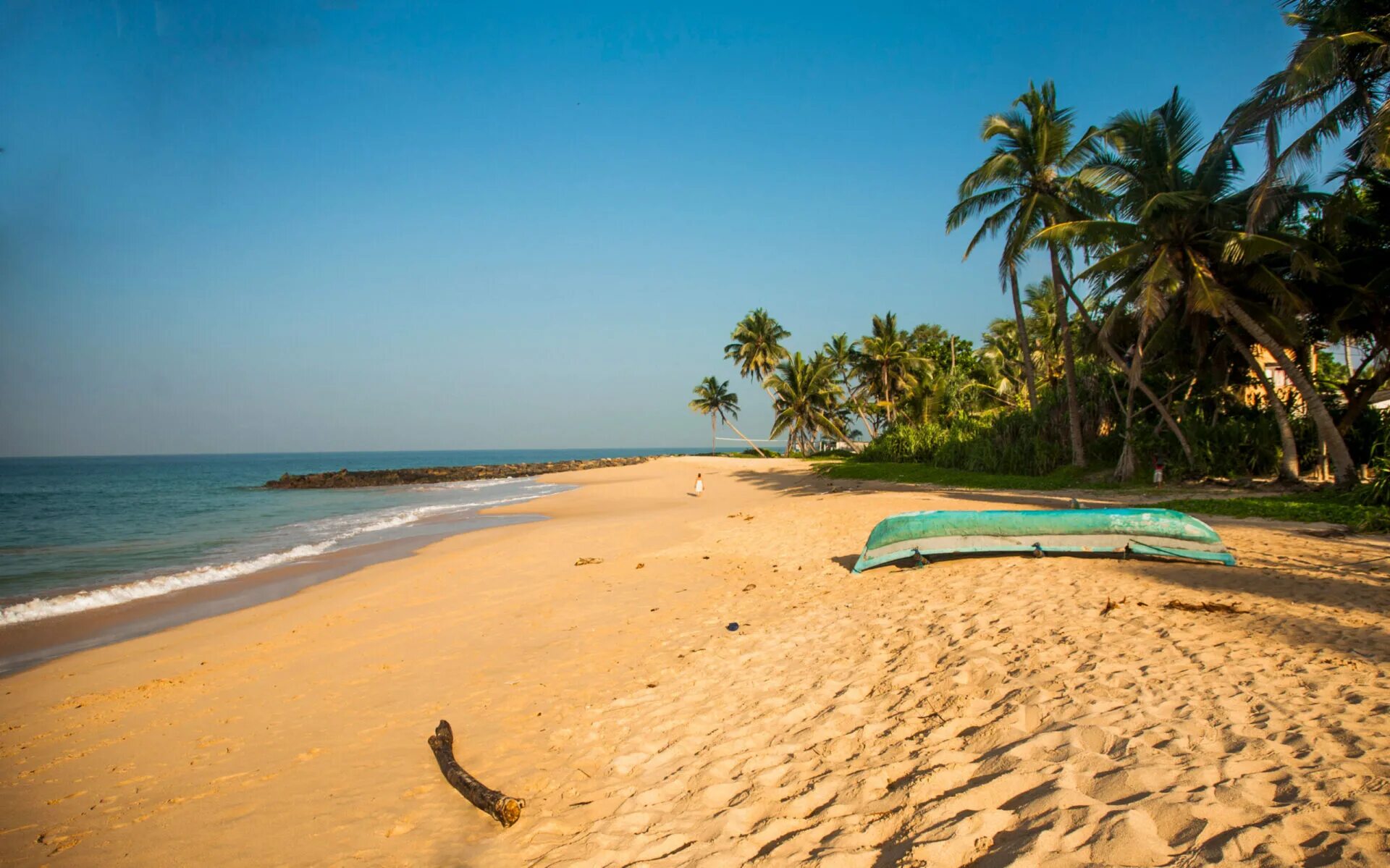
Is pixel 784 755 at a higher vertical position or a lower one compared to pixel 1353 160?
lower

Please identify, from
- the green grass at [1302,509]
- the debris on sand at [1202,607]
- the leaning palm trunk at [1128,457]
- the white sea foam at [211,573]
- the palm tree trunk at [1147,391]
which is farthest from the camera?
the leaning palm trunk at [1128,457]

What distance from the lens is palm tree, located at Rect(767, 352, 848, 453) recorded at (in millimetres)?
49531

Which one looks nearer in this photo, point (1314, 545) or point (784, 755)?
point (784, 755)

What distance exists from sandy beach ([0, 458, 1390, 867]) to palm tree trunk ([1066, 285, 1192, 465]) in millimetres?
10432

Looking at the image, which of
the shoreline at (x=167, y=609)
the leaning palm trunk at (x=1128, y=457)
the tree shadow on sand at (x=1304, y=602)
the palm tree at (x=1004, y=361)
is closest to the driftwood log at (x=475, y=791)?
the tree shadow on sand at (x=1304, y=602)

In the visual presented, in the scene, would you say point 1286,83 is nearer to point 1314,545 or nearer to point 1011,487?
point 1314,545

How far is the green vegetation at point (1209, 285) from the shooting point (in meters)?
12.9

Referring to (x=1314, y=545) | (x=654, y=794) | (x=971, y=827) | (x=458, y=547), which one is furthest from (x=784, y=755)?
(x=458, y=547)

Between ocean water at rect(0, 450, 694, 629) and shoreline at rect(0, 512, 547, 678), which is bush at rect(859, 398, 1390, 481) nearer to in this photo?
ocean water at rect(0, 450, 694, 629)

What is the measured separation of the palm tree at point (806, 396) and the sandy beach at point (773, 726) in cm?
4064

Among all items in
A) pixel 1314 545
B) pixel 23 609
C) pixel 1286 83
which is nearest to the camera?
pixel 1314 545

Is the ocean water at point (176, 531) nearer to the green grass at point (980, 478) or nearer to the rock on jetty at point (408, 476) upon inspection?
the rock on jetty at point (408, 476)

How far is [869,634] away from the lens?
20.6ft

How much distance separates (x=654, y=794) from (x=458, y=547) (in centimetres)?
1283
